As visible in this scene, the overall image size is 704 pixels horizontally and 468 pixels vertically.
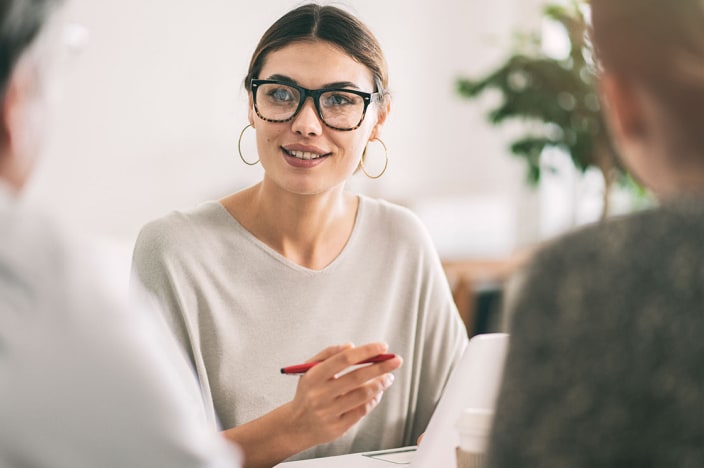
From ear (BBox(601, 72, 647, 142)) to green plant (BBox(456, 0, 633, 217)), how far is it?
316 centimetres

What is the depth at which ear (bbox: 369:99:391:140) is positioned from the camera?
1963 millimetres

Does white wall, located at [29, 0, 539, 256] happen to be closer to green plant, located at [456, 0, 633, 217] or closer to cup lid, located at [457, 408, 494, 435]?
green plant, located at [456, 0, 633, 217]

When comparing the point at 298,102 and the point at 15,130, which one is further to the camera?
the point at 298,102

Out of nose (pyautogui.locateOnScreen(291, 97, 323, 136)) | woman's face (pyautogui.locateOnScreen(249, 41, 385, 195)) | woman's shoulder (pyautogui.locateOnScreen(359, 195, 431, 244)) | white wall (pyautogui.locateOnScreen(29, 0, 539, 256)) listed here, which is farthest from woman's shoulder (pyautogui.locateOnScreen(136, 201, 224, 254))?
white wall (pyautogui.locateOnScreen(29, 0, 539, 256))

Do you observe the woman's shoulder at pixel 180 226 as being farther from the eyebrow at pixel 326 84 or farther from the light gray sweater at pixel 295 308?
the eyebrow at pixel 326 84

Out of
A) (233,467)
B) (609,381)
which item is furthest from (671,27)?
(233,467)

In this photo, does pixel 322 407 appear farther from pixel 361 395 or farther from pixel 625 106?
pixel 625 106

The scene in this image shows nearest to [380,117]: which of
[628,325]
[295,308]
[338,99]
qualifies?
[338,99]

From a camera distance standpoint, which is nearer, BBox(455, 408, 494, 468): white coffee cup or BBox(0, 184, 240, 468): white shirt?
BBox(0, 184, 240, 468): white shirt

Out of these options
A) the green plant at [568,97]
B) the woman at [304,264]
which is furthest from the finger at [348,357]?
the green plant at [568,97]

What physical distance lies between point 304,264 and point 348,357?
0.55 metres

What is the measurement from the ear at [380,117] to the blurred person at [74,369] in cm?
125

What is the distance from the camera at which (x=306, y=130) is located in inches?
70.8

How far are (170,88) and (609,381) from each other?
157 inches
